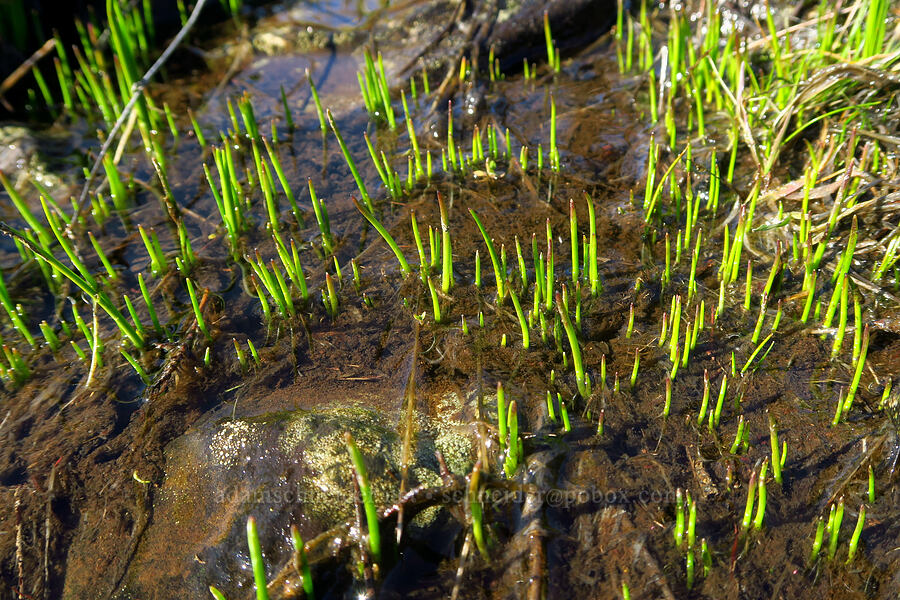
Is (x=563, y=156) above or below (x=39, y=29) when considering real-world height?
below

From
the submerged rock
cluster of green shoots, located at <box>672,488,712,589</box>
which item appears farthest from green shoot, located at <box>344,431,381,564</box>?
cluster of green shoots, located at <box>672,488,712,589</box>

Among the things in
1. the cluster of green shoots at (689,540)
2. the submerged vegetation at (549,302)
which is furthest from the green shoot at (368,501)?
the cluster of green shoots at (689,540)

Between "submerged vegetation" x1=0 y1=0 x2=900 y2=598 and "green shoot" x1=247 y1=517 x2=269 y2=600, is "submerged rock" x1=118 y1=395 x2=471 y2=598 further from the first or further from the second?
"green shoot" x1=247 y1=517 x2=269 y2=600

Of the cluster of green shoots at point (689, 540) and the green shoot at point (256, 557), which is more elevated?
the green shoot at point (256, 557)

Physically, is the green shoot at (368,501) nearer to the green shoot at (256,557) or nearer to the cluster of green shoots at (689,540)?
the green shoot at (256,557)

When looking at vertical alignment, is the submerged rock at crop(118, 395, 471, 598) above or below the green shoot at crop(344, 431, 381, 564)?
below

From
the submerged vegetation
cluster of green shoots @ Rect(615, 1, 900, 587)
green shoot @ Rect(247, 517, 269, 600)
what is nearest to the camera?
green shoot @ Rect(247, 517, 269, 600)

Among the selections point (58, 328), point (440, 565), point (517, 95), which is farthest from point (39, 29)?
point (440, 565)

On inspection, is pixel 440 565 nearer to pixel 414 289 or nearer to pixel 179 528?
pixel 179 528
